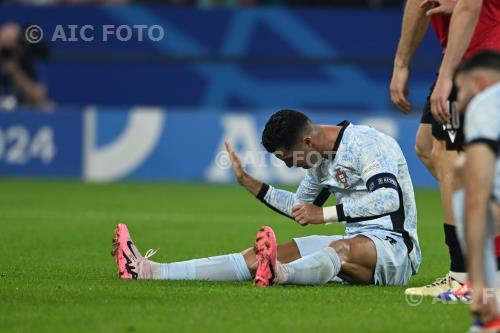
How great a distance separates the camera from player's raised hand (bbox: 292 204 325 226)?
290 inches

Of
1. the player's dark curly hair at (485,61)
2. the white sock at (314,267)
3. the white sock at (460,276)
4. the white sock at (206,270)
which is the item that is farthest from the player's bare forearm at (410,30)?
the player's dark curly hair at (485,61)

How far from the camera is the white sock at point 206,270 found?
26.0 feet

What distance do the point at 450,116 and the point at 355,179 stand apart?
1.03 meters

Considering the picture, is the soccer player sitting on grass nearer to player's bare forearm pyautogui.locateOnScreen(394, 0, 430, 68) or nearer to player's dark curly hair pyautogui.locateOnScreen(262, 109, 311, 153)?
player's dark curly hair pyautogui.locateOnScreen(262, 109, 311, 153)

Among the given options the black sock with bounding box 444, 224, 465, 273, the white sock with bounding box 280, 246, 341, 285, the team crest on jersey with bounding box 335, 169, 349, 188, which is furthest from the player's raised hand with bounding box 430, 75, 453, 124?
the white sock with bounding box 280, 246, 341, 285

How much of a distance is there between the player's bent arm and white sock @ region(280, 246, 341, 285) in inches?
92.9

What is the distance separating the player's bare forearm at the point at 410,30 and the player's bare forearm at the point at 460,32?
766 millimetres

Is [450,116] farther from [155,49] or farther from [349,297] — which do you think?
[155,49]

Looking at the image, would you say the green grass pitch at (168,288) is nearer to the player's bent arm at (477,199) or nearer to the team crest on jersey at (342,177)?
the team crest on jersey at (342,177)

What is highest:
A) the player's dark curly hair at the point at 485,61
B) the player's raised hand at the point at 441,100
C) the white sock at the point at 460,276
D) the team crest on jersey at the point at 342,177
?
the player's dark curly hair at the point at 485,61

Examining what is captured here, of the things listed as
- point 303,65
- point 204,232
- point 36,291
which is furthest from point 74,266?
point 303,65

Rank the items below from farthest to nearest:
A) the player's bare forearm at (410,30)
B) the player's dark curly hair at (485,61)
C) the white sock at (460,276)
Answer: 1. the player's bare forearm at (410,30)
2. the white sock at (460,276)
3. the player's dark curly hair at (485,61)

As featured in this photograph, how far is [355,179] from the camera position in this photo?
783 cm

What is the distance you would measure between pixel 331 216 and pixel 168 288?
1142 millimetres
